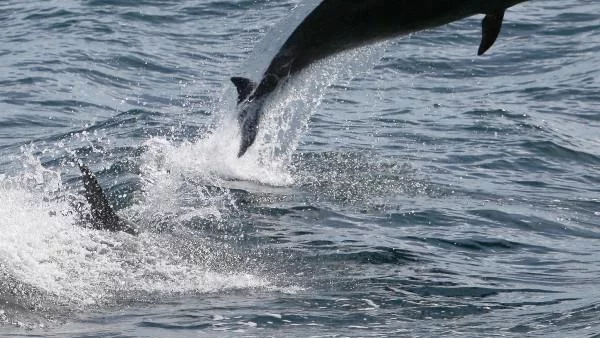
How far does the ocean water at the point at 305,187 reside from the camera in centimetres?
943

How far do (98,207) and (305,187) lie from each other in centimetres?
327

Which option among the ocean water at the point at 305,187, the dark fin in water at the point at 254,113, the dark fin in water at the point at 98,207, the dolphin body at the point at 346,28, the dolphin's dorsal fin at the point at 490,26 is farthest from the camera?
the dark fin in water at the point at 254,113

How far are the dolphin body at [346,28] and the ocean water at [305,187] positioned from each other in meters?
0.15

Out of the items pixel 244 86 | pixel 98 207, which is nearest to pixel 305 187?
pixel 244 86

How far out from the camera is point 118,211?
1217 cm

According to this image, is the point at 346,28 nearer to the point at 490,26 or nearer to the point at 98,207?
the point at 490,26

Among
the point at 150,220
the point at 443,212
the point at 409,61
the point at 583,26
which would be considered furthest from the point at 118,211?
the point at 583,26

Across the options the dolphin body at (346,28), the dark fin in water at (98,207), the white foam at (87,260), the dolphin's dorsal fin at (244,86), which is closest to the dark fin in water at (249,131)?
the dolphin body at (346,28)

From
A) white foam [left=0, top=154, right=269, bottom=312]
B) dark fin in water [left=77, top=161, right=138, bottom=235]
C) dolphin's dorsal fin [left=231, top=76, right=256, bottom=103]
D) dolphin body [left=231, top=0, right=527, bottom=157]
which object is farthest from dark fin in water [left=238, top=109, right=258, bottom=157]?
dark fin in water [left=77, top=161, right=138, bottom=235]

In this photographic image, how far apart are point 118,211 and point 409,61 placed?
9956 millimetres

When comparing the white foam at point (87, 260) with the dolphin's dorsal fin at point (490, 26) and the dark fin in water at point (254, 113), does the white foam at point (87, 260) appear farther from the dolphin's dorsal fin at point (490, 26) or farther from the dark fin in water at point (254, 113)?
the dolphin's dorsal fin at point (490, 26)

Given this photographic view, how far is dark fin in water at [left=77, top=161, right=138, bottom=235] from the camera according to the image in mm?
10609

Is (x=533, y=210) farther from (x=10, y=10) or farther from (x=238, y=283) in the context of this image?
(x=10, y=10)

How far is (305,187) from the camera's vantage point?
44.3 ft
